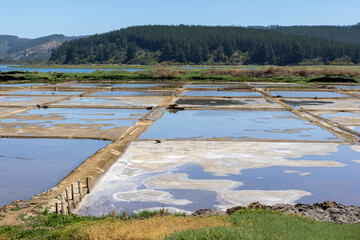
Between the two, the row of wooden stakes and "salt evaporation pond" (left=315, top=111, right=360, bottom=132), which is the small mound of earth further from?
"salt evaporation pond" (left=315, top=111, right=360, bottom=132)

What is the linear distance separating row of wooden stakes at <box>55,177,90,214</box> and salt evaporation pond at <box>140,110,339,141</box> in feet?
41.0

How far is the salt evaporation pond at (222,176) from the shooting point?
57.8 ft

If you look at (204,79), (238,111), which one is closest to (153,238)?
(238,111)

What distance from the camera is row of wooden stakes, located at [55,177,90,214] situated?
15359mm

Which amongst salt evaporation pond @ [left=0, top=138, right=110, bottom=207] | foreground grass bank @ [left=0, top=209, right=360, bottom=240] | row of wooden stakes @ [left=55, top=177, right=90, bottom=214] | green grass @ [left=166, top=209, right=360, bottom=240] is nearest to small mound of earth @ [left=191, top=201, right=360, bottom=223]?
foreground grass bank @ [left=0, top=209, right=360, bottom=240]

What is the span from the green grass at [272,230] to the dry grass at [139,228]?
0.81 m

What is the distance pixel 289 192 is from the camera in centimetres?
1869

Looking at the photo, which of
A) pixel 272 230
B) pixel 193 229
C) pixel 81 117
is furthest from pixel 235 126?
pixel 193 229

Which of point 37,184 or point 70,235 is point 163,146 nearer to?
point 37,184

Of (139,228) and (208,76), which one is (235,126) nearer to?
(139,228)

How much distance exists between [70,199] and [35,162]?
7.77 metres

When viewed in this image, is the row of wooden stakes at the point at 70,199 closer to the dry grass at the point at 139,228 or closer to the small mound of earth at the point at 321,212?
the dry grass at the point at 139,228

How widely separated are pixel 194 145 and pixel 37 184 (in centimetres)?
1128

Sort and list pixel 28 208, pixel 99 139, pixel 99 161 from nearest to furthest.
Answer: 1. pixel 28 208
2. pixel 99 161
3. pixel 99 139
